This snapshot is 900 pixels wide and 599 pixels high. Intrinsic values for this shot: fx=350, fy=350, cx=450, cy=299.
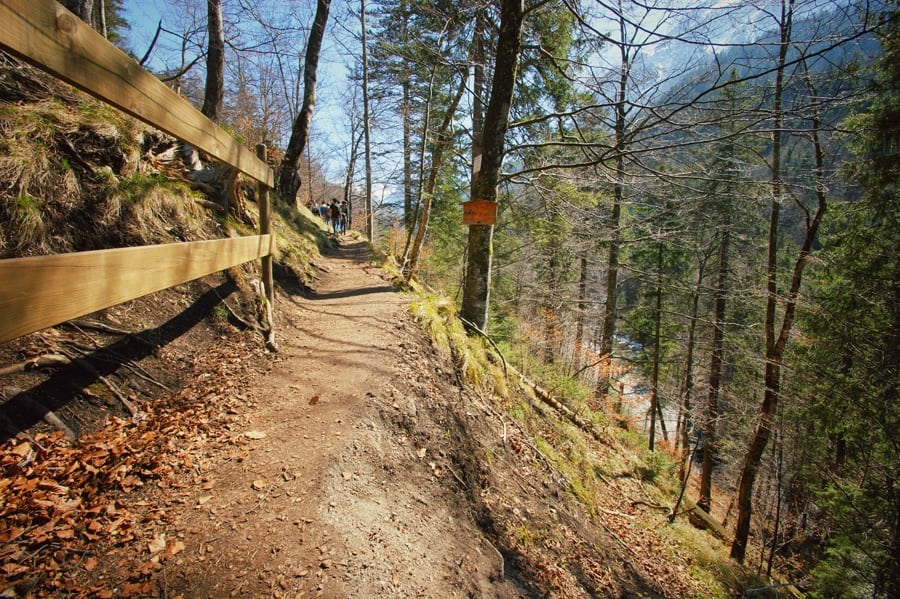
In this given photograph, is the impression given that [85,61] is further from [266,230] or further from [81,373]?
[266,230]

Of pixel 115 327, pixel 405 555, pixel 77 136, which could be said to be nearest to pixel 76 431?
pixel 115 327

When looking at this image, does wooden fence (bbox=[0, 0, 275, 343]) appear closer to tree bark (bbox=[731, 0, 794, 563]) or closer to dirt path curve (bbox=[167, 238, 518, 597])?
dirt path curve (bbox=[167, 238, 518, 597])

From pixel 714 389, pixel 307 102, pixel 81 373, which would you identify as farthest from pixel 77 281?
pixel 714 389

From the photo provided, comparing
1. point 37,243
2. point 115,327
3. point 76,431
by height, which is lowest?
point 76,431

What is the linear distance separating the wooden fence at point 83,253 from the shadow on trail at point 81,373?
0.83 meters

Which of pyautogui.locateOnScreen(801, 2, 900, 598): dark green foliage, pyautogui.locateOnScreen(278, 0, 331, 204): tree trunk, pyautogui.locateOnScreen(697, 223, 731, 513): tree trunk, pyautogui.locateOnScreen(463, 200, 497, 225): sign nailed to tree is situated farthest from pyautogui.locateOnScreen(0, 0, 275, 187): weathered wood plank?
pyautogui.locateOnScreen(697, 223, 731, 513): tree trunk

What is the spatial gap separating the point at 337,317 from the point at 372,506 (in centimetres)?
324

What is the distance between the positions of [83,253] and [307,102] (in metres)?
9.25

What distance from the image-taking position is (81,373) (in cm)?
219

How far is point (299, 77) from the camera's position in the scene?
70.0 ft

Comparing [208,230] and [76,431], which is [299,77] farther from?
[76,431]

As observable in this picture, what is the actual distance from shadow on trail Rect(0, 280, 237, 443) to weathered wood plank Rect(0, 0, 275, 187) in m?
1.55

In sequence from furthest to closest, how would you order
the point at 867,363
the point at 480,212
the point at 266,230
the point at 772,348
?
1. the point at 772,348
2. the point at 867,363
3. the point at 480,212
4. the point at 266,230

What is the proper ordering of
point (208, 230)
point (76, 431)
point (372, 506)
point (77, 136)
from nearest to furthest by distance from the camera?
point (76, 431) < point (372, 506) < point (77, 136) < point (208, 230)
